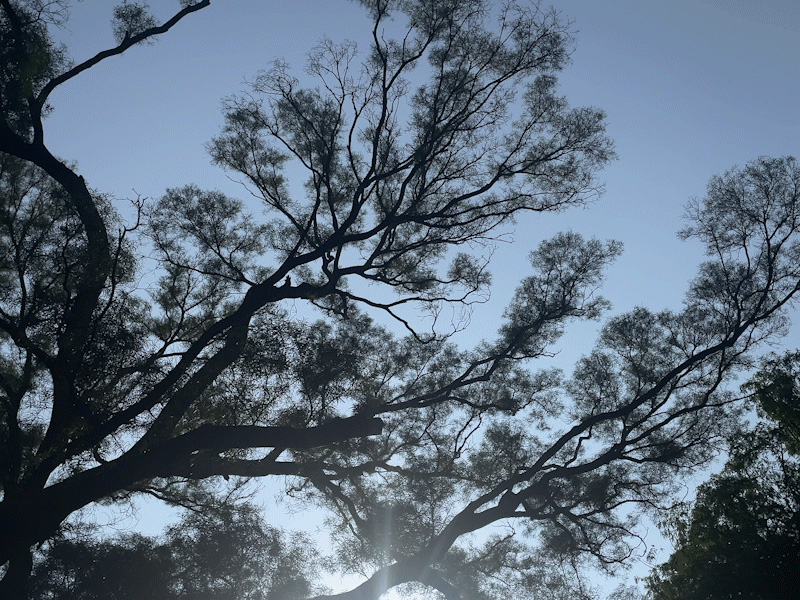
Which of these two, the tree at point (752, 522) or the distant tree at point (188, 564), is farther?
the distant tree at point (188, 564)

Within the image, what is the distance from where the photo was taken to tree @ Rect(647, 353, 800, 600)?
9.38 meters

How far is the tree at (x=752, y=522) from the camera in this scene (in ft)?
30.8

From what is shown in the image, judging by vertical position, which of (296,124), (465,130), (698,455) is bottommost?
(698,455)

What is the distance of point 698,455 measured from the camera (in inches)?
602

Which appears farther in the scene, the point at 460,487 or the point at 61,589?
the point at 460,487

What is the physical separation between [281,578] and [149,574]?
11.9 feet

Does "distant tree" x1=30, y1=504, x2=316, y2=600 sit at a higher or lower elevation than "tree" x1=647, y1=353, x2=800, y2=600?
higher

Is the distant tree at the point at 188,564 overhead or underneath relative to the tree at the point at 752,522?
overhead

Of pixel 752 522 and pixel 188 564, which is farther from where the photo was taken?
pixel 188 564

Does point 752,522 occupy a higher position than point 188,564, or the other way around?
point 188,564

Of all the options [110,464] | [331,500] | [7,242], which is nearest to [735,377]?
[331,500]

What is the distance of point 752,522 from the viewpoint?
32.1ft

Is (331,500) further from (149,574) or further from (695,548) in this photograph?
(695,548)

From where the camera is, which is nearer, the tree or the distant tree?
the tree
